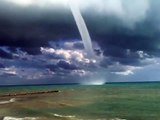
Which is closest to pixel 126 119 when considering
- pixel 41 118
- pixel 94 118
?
pixel 94 118

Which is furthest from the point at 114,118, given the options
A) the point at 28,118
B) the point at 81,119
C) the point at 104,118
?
the point at 28,118

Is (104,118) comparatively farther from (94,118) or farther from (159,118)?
(159,118)

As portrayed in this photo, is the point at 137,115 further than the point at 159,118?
Yes

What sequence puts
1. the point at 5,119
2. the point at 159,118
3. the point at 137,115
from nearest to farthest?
the point at 5,119
the point at 159,118
the point at 137,115

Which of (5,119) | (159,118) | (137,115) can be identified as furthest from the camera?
(137,115)

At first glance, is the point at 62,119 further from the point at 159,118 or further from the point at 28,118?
the point at 159,118

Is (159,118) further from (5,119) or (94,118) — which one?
(5,119)

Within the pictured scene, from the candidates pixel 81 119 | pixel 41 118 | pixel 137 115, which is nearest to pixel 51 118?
pixel 41 118

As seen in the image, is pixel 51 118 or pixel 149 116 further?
pixel 149 116
